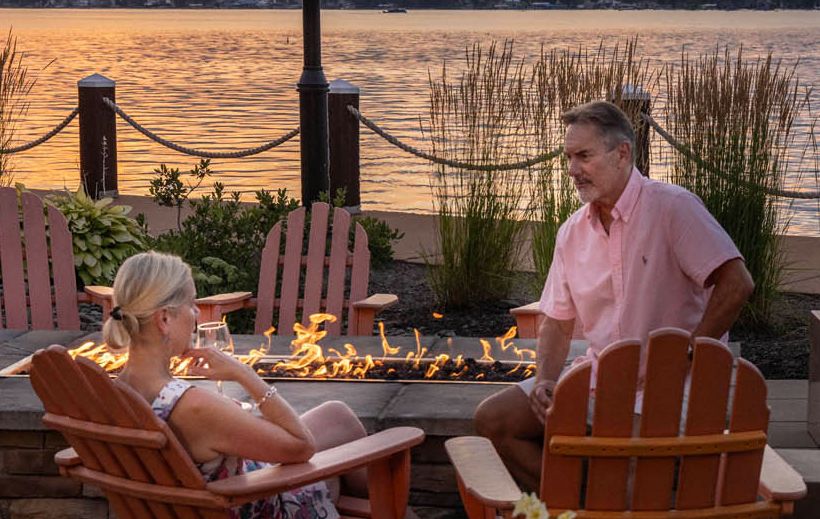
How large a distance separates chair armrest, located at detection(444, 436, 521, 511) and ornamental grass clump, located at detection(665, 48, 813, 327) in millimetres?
3818

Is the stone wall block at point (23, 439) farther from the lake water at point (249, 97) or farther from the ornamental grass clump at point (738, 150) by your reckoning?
the lake water at point (249, 97)

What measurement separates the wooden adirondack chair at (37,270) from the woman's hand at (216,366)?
9.43ft

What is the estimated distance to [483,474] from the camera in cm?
331

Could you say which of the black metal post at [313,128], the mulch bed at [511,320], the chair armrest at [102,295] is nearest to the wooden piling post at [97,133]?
the black metal post at [313,128]

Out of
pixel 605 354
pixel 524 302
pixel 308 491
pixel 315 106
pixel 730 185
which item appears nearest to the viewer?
pixel 605 354

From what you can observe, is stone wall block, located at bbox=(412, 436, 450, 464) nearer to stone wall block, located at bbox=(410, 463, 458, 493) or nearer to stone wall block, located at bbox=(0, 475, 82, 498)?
stone wall block, located at bbox=(410, 463, 458, 493)

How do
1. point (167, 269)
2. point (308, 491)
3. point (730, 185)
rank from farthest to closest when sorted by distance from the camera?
point (730, 185), point (308, 491), point (167, 269)

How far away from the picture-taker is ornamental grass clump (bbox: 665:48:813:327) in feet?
22.7

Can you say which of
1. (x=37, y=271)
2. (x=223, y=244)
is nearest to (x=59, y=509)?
(x=37, y=271)

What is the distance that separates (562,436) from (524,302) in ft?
15.2

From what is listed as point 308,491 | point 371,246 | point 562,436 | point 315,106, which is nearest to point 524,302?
point 371,246

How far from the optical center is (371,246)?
8.53 m

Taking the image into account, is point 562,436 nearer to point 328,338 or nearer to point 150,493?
point 150,493

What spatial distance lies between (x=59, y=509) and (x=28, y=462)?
0.19 meters
